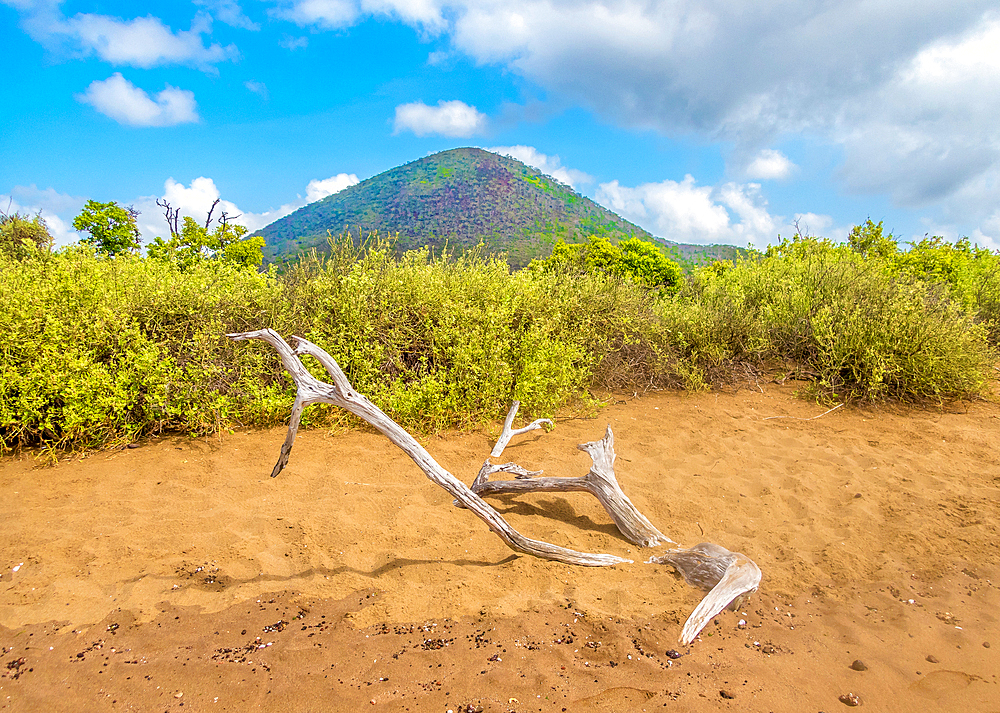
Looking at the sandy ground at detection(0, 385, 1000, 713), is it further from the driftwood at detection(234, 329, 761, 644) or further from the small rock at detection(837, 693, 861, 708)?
the driftwood at detection(234, 329, 761, 644)

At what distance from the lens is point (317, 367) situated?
238 inches

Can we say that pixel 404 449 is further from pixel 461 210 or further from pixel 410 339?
pixel 461 210

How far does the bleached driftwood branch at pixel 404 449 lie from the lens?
3119 millimetres

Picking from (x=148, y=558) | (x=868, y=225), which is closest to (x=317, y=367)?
(x=148, y=558)

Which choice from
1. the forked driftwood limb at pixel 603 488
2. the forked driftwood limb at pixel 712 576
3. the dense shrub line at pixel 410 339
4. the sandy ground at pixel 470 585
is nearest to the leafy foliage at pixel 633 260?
the dense shrub line at pixel 410 339

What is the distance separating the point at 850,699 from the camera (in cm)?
229

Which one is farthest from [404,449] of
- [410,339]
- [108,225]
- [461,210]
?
[461,210]

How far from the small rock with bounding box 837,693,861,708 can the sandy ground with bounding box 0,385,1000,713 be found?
4 centimetres

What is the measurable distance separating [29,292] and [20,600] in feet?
11.6

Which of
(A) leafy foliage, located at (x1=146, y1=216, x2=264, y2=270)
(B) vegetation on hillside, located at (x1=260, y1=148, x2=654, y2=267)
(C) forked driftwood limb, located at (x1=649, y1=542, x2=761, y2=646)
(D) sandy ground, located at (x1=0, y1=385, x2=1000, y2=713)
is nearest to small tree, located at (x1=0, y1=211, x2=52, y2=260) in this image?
(A) leafy foliage, located at (x1=146, y1=216, x2=264, y2=270)

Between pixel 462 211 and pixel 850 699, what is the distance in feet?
157

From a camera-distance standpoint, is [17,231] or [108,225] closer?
[17,231]

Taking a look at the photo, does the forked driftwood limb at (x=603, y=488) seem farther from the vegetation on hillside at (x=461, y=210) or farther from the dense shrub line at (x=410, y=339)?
the vegetation on hillside at (x=461, y=210)

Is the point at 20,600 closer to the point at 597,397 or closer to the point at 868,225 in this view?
the point at 597,397
